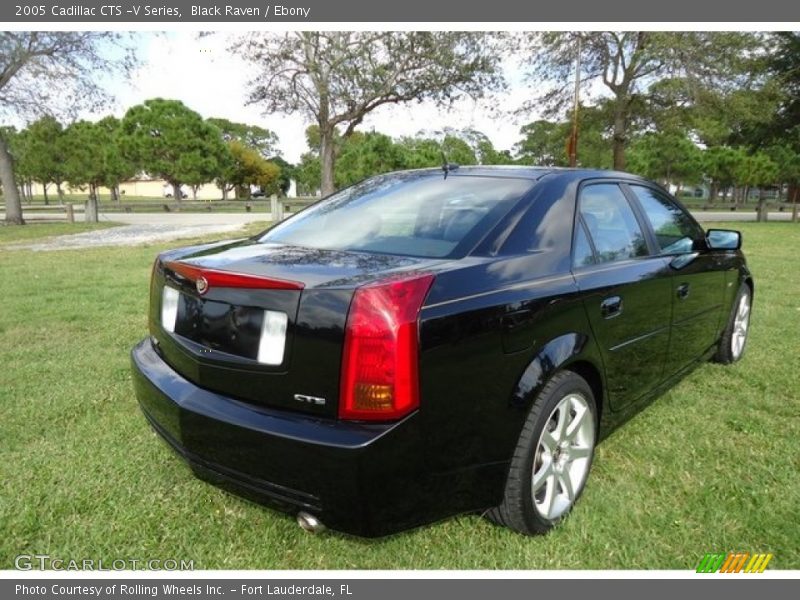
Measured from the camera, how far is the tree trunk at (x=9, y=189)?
1897cm

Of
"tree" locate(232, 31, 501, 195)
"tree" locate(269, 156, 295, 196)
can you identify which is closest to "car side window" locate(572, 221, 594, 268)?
"tree" locate(232, 31, 501, 195)

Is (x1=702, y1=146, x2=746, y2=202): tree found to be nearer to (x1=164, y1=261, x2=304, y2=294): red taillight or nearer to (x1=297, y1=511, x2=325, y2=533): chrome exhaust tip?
(x1=164, y1=261, x2=304, y2=294): red taillight

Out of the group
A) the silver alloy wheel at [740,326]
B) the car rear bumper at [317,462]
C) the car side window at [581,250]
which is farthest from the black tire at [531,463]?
the silver alloy wheel at [740,326]

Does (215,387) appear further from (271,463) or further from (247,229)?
(247,229)

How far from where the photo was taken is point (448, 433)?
74.1 inches

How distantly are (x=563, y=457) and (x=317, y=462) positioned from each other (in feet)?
3.84

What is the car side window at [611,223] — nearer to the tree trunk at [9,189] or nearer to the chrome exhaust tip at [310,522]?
the chrome exhaust tip at [310,522]

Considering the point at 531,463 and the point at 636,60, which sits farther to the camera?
the point at 636,60

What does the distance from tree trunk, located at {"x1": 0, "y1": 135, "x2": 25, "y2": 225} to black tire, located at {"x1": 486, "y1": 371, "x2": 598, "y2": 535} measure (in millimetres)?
21765

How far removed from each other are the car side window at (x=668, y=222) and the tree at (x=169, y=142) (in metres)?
40.1

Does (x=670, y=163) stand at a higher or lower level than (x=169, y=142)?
lower

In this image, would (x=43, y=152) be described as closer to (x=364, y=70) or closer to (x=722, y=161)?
(x=364, y=70)

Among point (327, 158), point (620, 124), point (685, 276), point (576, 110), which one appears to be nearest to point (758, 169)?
point (620, 124)

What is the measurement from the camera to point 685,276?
331 centimetres
